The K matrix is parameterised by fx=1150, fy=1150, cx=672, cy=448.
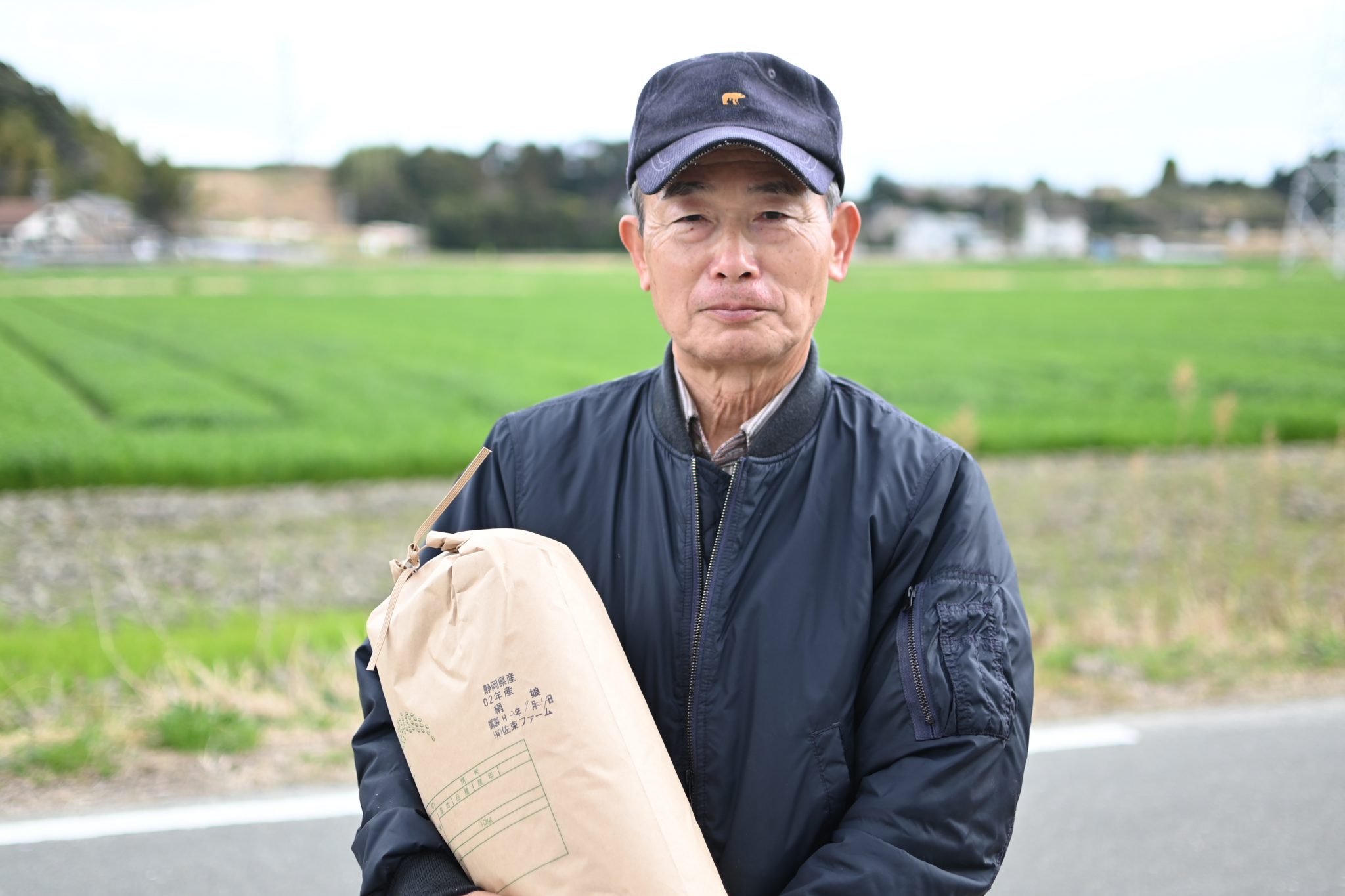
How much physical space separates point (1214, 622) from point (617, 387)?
4.18 meters

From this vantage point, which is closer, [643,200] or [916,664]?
[916,664]

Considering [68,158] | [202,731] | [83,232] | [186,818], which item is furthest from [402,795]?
[83,232]

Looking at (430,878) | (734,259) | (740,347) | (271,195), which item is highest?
(271,195)

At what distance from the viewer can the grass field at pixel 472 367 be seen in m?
10.8

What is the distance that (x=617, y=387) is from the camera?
6.21ft

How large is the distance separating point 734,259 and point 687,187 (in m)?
0.12

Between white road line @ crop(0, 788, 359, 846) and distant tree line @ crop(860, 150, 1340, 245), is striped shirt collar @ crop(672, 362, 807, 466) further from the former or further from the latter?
distant tree line @ crop(860, 150, 1340, 245)

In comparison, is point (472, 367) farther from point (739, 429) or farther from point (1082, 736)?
point (739, 429)

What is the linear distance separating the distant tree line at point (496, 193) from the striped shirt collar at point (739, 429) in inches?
3272

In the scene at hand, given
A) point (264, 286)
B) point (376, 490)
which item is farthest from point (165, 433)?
point (264, 286)

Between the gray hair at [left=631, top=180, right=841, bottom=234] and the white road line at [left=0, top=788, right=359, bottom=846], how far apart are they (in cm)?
223

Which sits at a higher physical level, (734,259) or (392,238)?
(392,238)

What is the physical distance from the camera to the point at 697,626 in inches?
64.9

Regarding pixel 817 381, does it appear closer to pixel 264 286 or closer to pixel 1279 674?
pixel 1279 674
